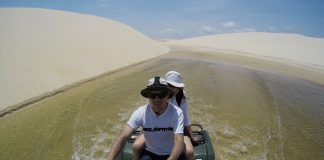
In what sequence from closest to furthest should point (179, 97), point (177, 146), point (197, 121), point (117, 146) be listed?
point (117, 146) → point (177, 146) → point (179, 97) → point (197, 121)

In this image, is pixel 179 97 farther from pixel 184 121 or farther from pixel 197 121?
pixel 197 121

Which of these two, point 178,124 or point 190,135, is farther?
point 190,135

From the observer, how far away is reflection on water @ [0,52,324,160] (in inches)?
280

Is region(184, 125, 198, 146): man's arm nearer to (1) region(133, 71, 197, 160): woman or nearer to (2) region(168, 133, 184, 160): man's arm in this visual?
(1) region(133, 71, 197, 160): woman

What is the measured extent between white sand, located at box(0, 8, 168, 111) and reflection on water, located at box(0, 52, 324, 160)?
1.24m

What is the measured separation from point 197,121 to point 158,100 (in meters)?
5.24

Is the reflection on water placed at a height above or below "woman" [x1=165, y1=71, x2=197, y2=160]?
below

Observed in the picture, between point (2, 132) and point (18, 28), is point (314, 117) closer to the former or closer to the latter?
point (2, 132)

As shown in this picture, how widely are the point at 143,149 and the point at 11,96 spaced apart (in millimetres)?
7807

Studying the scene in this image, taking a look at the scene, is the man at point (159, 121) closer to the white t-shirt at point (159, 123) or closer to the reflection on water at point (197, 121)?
the white t-shirt at point (159, 123)

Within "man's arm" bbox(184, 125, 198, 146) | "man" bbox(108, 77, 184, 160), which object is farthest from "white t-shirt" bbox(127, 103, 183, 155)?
"man's arm" bbox(184, 125, 198, 146)

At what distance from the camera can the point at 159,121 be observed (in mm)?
3908

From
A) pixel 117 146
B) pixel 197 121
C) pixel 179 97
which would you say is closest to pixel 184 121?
pixel 179 97

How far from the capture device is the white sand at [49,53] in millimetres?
12219
